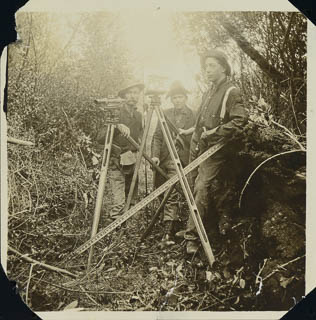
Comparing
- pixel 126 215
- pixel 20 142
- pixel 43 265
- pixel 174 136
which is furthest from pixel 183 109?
pixel 43 265

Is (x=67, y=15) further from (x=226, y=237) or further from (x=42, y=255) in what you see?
(x=226, y=237)

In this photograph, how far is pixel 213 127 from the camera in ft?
6.17

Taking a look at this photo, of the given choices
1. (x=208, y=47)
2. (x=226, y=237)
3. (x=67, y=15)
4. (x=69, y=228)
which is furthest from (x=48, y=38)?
(x=226, y=237)

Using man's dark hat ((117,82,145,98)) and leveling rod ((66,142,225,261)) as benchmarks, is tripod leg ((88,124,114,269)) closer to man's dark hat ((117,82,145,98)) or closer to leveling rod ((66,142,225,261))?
leveling rod ((66,142,225,261))

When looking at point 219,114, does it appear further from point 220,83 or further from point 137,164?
point 137,164

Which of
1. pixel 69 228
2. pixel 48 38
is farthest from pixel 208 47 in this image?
pixel 69 228

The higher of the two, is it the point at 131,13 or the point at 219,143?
the point at 131,13

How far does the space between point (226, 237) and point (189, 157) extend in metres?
0.34

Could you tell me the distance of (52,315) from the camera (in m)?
1.87

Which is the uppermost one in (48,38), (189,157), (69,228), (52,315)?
(48,38)

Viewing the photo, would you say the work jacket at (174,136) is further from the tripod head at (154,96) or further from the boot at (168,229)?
the boot at (168,229)

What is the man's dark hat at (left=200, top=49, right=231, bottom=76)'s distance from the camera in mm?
1894

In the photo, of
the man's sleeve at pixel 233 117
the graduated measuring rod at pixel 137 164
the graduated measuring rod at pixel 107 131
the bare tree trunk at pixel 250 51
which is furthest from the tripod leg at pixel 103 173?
the bare tree trunk at pixel 250 51

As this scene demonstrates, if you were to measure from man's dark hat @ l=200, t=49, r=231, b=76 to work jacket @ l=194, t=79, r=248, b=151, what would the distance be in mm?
53
